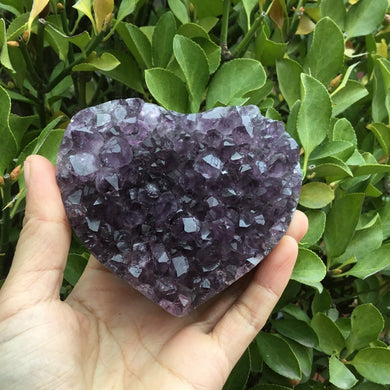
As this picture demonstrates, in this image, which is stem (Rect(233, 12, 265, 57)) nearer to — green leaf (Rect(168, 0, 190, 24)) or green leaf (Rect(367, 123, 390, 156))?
green leaf (Rect(168, 0, 190, 24))

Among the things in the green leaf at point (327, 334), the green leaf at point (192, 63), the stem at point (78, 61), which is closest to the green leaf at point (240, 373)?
the green leaf at point (327, 334)

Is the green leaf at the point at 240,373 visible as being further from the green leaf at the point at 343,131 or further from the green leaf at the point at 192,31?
the green leaf at the point at 192,31

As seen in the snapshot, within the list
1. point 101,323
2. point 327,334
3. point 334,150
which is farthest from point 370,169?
point 101,323

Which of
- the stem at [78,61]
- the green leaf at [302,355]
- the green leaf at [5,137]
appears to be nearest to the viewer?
the green leaf at [5,137]

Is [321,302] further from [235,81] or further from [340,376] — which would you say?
[235,81]

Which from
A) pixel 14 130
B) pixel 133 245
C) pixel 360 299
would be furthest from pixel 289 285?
pixel 14 130

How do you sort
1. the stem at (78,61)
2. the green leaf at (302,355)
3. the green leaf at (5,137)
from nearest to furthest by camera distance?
the green leaf at (5,137) → the stem at (78,61) → the green leaf at (302,355)

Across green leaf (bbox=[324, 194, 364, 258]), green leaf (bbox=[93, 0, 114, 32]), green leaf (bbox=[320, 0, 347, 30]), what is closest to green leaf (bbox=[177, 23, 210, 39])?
green leaf (bbox=[93, 0, 114, 32])
